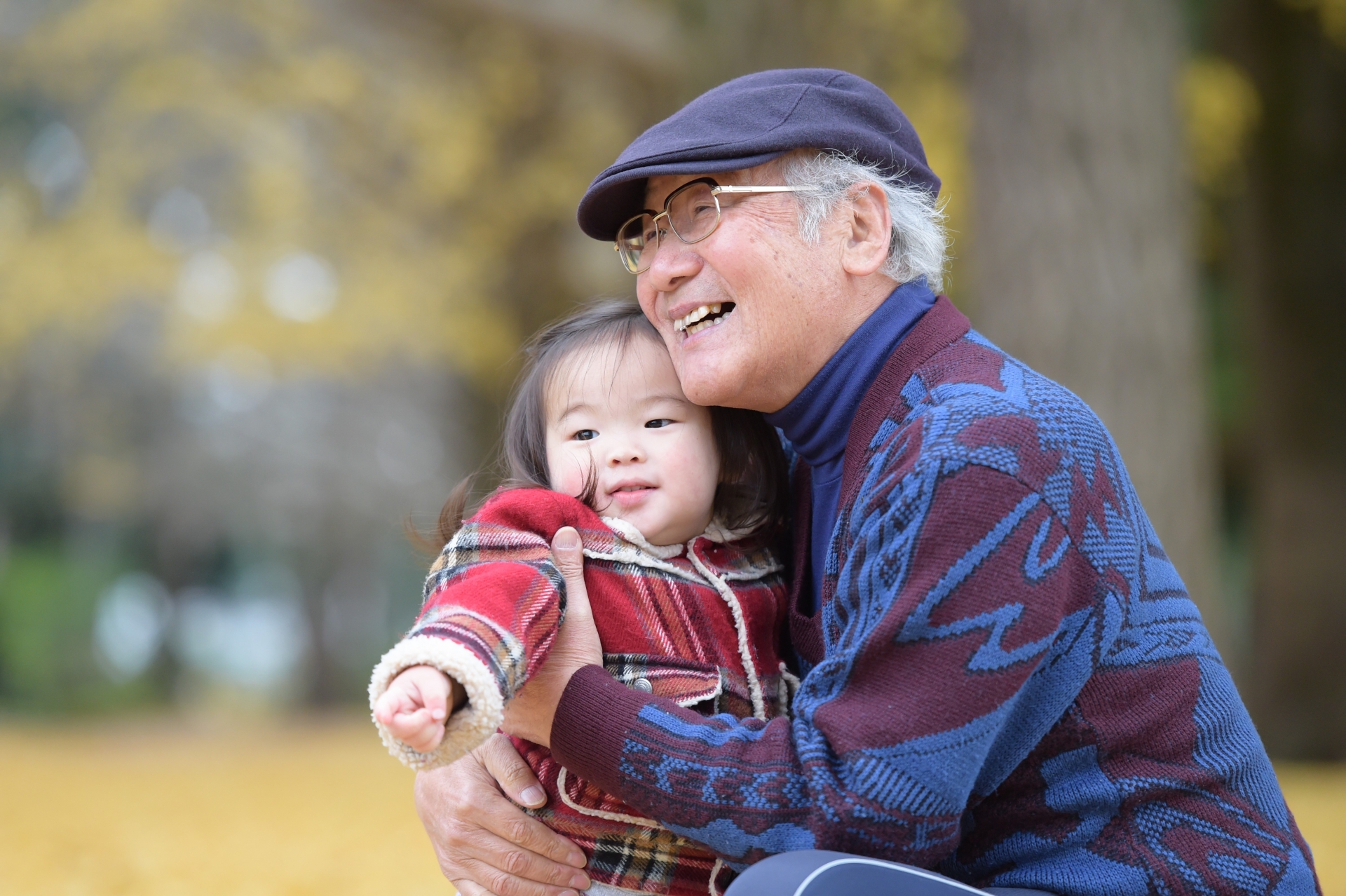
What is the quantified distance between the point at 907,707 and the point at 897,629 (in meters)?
0.11

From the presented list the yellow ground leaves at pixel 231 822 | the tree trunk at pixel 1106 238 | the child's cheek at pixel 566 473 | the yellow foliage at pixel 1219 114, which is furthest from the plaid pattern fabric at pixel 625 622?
the yellow foliage at pixel 1219 114

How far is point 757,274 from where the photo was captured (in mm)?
2273

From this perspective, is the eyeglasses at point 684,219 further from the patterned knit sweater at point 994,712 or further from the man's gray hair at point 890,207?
the patterned knit sweater at point 994,712

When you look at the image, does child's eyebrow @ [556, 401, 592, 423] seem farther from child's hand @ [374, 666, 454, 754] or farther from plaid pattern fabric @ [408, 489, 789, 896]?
child's hand @ [374, 666, 454, 754]

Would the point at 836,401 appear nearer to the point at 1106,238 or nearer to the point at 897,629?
the point at 897,629

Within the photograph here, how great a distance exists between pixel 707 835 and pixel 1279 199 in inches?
334

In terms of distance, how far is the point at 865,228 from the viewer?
90.9 inches

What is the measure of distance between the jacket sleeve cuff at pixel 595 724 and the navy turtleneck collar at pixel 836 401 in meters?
0.50

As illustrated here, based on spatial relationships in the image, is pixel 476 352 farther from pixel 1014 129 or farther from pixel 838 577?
pixel 838 577

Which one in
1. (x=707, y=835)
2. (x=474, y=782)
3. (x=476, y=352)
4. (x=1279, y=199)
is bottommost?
(x=707, y=835)

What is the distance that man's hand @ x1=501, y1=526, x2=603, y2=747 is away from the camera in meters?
2.00

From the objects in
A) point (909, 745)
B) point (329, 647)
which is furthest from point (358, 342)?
point (909, 745)

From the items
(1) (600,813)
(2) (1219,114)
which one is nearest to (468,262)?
(2) (1219,114)

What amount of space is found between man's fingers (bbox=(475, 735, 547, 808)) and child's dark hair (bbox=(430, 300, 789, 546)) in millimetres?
460
